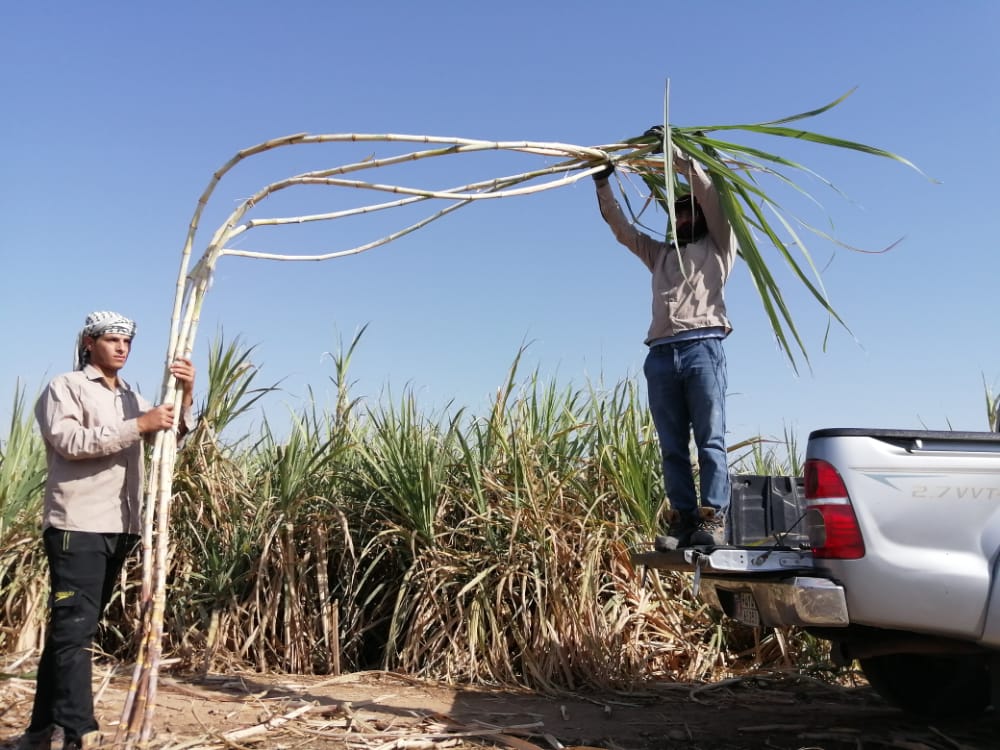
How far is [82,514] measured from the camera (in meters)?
3.99

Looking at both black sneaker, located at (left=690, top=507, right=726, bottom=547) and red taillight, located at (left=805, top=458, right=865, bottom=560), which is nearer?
red taillight, located at (left=805, top=458, right=865, bottom=560)

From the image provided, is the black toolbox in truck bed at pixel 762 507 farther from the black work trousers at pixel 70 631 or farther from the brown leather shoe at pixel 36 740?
the brown leather shoe at pixel 36 740

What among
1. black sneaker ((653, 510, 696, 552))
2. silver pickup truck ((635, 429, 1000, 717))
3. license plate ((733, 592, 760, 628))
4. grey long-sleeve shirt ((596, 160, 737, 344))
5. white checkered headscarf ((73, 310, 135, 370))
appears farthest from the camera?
grey long-sleeve shirt ((596, 160, 737, 344))

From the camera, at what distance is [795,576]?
3.58 m

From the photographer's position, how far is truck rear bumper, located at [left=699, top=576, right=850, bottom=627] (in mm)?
3422

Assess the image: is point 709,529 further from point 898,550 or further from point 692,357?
point 898,550

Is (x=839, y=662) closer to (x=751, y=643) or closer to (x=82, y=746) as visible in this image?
(x=751, y=643)

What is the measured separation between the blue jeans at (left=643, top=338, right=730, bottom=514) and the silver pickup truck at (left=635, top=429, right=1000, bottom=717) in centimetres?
85

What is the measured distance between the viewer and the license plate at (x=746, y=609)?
3880mm

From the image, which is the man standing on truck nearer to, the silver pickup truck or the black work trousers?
the silver pickup truck

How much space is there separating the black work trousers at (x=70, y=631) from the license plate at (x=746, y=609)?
2.78 meters

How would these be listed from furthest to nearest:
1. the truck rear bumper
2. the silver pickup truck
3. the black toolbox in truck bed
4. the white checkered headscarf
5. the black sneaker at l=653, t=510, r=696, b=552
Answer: the black toolbox in truck bed < the black sneaker at l=653, t=510, r=696, b=552 < the white checkered headscarf < the truck rear bumper < the silver pickup truck

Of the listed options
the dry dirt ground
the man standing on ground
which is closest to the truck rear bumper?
the dry dirt ground

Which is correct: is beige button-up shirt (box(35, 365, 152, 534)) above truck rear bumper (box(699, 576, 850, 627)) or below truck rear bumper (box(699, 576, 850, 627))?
above
